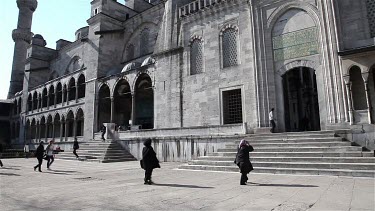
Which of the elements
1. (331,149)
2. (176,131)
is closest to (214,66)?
(176,131)

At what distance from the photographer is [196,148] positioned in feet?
52.0

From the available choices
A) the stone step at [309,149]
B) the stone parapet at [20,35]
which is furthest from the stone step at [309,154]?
the stone parapet at [20,35]

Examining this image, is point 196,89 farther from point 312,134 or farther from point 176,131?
point 312,134

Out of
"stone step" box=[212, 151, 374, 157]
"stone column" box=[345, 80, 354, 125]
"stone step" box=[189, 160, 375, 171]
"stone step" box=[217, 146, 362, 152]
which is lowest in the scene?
"stone step" box=[189, 160, 375, 171]

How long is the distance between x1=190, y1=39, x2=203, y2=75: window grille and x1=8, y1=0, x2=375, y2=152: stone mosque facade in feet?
0.26

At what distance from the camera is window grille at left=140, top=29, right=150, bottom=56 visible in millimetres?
27703

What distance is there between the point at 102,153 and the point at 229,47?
12.1 meters

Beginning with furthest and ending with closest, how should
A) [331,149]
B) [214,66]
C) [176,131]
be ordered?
[214,66] < [176,131] < [331,149]

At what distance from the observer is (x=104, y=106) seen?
28.3 meters

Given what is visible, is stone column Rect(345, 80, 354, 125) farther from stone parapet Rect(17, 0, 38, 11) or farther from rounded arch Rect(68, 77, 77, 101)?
stone parapet Rect(17, 0, 38, 11)

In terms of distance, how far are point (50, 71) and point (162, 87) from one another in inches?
1150

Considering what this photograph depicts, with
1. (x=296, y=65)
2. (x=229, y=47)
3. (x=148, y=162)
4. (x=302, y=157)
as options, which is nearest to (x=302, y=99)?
(x=296, y=65)

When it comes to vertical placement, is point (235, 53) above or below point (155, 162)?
above

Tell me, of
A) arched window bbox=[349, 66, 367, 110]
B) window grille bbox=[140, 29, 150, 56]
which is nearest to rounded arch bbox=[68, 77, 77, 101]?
window grille bbox=[140, 29, 150, 56]
